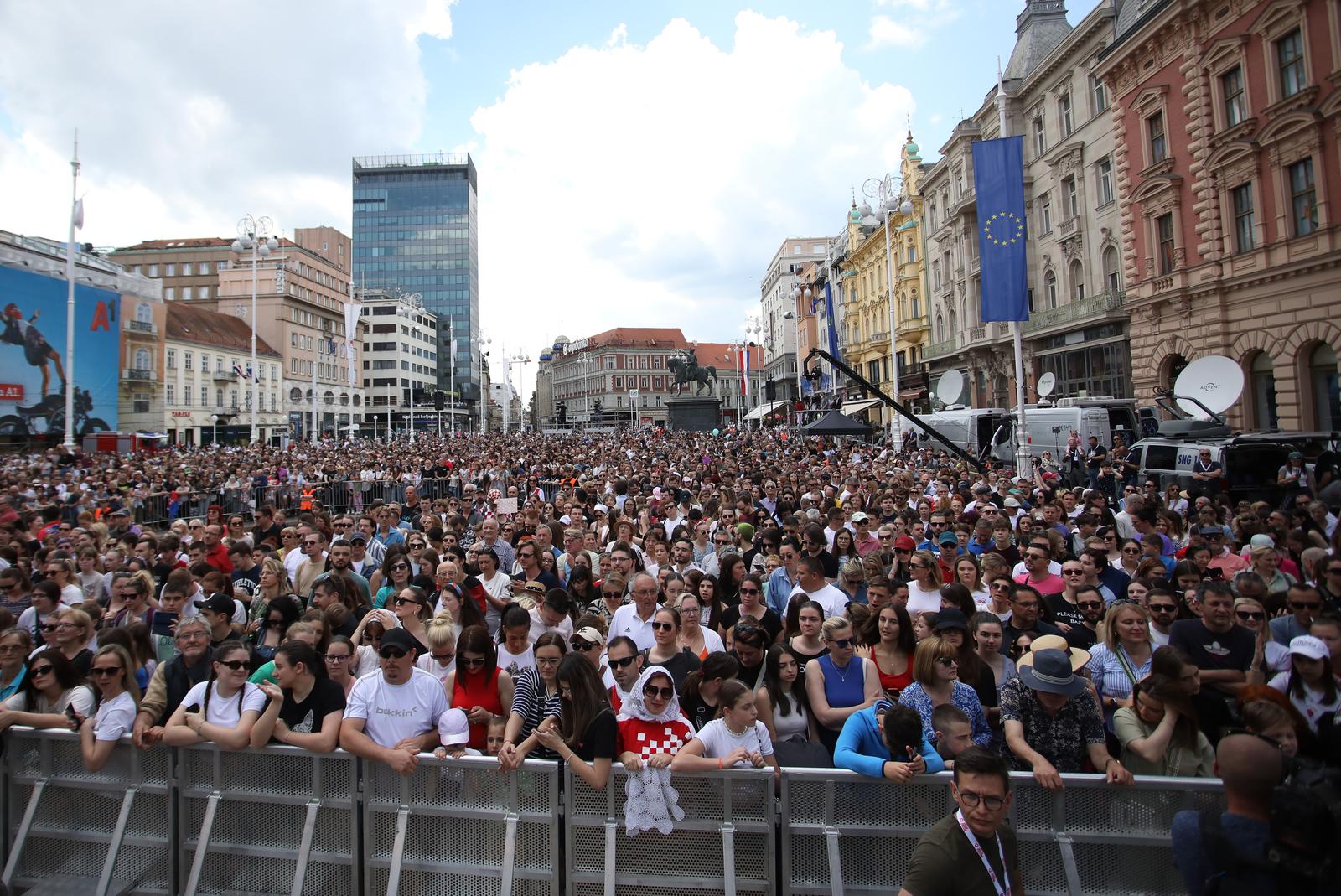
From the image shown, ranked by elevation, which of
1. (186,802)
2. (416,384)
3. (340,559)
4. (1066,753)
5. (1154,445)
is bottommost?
(186,802)

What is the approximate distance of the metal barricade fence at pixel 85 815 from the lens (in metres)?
4.09

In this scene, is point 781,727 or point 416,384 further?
point 416,384

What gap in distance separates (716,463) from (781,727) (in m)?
18.0

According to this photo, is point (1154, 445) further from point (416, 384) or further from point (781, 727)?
point (416, 384)

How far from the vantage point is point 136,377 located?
54.2 m

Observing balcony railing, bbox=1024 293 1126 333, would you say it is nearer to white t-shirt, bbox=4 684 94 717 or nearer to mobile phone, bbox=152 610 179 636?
mobile phone, bbox=152 610 179 636

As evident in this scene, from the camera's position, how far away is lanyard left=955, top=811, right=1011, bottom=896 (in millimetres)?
2730

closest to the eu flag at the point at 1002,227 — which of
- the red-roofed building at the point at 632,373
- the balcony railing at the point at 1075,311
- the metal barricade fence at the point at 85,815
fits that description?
the balcony railing at the point at 1075,311

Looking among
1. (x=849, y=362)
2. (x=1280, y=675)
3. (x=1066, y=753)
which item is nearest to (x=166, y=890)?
(x=1066, y=753)

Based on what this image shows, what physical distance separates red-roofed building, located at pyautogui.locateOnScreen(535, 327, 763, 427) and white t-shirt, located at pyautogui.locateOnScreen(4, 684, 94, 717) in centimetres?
9868

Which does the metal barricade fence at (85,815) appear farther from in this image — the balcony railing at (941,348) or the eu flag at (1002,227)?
the balcony railing at (941,348)

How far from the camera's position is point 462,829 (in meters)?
3.87

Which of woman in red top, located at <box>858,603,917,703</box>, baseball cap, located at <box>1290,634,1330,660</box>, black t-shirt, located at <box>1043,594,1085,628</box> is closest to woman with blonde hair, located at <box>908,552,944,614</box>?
black t-shirt, located at <box>1043,594,1085,628</box>

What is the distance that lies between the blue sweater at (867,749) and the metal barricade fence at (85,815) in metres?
3.62
